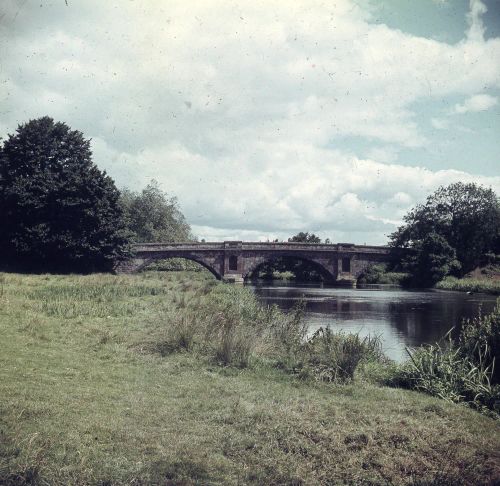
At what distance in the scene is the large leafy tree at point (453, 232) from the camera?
6028 centimetres

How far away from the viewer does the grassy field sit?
4.66 m

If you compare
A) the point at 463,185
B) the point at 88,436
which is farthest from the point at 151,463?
the point at 463,185

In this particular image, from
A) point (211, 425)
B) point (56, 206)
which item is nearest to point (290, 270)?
point (56, 206)

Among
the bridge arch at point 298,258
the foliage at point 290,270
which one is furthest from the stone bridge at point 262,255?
the foliage at point 290,270

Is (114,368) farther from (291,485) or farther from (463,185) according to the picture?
(463,185)

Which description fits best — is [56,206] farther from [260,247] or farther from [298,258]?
[298,258]

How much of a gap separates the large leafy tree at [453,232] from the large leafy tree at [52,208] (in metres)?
37.9

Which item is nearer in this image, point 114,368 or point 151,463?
point 151,463

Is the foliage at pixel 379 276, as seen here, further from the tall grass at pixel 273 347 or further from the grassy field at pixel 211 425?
the grassy field at pixel 211 425

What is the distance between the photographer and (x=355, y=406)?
7.00 m

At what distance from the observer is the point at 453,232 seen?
64.2m

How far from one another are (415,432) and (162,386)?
12.5 feet

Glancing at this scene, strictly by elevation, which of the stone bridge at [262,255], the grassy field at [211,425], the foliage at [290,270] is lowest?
the foliage at [290,270]

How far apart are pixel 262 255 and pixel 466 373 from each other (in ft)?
168
